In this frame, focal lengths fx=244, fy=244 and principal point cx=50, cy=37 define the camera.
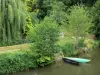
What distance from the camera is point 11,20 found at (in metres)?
25.3

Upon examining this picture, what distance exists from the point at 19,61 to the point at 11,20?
4735 millimetres

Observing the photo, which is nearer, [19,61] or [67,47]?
[19,61]

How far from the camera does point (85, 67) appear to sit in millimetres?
25188

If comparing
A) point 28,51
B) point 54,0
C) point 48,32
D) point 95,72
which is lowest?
point 95,72

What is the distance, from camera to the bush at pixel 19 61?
22.2 m

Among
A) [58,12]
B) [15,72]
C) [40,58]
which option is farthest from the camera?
[58,12]

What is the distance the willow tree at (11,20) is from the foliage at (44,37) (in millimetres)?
2144

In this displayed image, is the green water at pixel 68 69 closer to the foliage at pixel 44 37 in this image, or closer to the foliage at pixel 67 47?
the foliage at pixel 44 37

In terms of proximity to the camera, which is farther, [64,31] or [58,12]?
[58,12]

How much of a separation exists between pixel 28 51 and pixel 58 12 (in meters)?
13.5

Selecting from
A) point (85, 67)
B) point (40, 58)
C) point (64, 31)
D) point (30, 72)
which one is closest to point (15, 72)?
point (30, 72)

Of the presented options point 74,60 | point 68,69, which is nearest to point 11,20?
point 68,69

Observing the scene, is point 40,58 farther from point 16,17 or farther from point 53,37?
point 16,17

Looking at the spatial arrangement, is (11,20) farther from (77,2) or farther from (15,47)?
(77,2)
